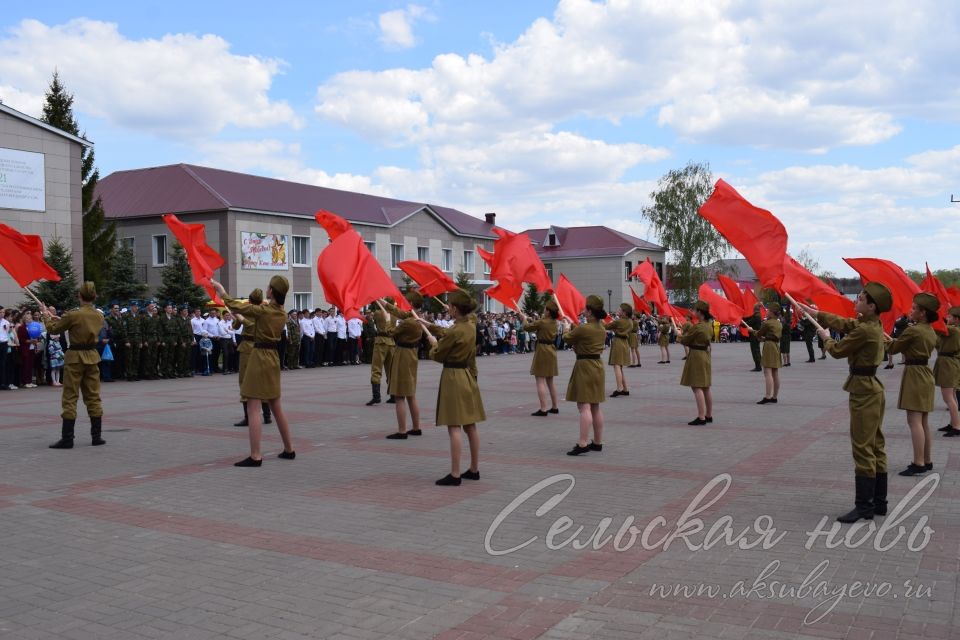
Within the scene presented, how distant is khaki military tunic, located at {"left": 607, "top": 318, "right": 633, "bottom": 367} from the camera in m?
18.2

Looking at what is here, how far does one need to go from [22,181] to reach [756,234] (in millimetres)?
26418

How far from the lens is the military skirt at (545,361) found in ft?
45.5

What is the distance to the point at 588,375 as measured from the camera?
33.4ft

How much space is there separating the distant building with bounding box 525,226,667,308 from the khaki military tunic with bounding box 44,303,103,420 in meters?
55.8


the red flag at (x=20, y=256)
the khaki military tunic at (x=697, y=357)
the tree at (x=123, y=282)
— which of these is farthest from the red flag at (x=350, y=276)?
the tree at (x=123, y=282)

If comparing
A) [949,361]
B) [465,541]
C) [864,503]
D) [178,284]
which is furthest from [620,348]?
[178,284]

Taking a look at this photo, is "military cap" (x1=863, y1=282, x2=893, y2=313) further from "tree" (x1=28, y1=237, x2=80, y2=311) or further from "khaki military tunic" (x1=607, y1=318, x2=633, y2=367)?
"tree" (x1=28, y1=237, x2=80, y2=311)

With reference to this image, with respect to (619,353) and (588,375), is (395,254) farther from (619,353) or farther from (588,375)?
(588,375)

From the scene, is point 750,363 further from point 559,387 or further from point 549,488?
Result: point 549,488

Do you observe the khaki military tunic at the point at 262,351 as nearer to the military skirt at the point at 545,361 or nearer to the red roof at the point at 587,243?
the military skirt at the point at 545,361

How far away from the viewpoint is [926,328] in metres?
8.21

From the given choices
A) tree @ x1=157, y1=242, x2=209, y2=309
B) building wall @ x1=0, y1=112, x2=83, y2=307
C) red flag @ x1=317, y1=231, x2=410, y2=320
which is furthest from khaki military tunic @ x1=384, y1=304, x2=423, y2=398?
tree @ x1=157, y1=242, x2=209, y2=309

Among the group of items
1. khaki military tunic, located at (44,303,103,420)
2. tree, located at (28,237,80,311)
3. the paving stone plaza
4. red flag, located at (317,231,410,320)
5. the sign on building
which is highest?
the sign on building

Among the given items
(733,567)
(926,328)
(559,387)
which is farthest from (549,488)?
(559,387)
